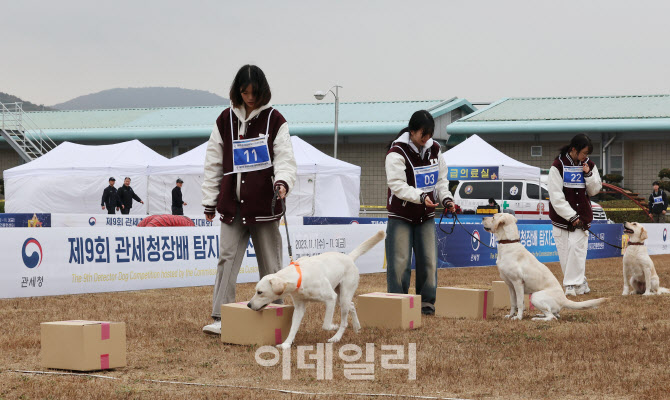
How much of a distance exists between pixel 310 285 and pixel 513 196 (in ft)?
64.9

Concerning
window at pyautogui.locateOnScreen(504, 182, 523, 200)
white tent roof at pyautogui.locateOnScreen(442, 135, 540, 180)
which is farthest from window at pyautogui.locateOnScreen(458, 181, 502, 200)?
white tent roof at pyautogui.locateOnScreen(442, 135, 540, 180)

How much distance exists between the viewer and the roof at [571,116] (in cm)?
3362

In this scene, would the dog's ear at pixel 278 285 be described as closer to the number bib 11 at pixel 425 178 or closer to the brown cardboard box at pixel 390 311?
the brown cardboard box at pixel 390 311

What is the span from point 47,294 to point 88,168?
17.5m

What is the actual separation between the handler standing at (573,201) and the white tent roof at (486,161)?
14004mm

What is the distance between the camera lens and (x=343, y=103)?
4222 centimetres

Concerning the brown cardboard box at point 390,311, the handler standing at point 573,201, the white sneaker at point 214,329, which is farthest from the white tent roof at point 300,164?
the white sneaker at point 214,329

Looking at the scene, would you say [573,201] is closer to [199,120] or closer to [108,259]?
[108,259]

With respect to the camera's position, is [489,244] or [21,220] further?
[21,220]

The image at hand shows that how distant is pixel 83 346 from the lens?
199 inches

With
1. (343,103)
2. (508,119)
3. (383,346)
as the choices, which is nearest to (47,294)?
(383,346)

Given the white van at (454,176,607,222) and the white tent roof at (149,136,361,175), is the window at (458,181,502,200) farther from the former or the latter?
the white tent roof at (149,136,361,175)

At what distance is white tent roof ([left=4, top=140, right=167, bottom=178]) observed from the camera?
26172 mm

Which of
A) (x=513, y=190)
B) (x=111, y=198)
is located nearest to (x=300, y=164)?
(x=111, y=198)
